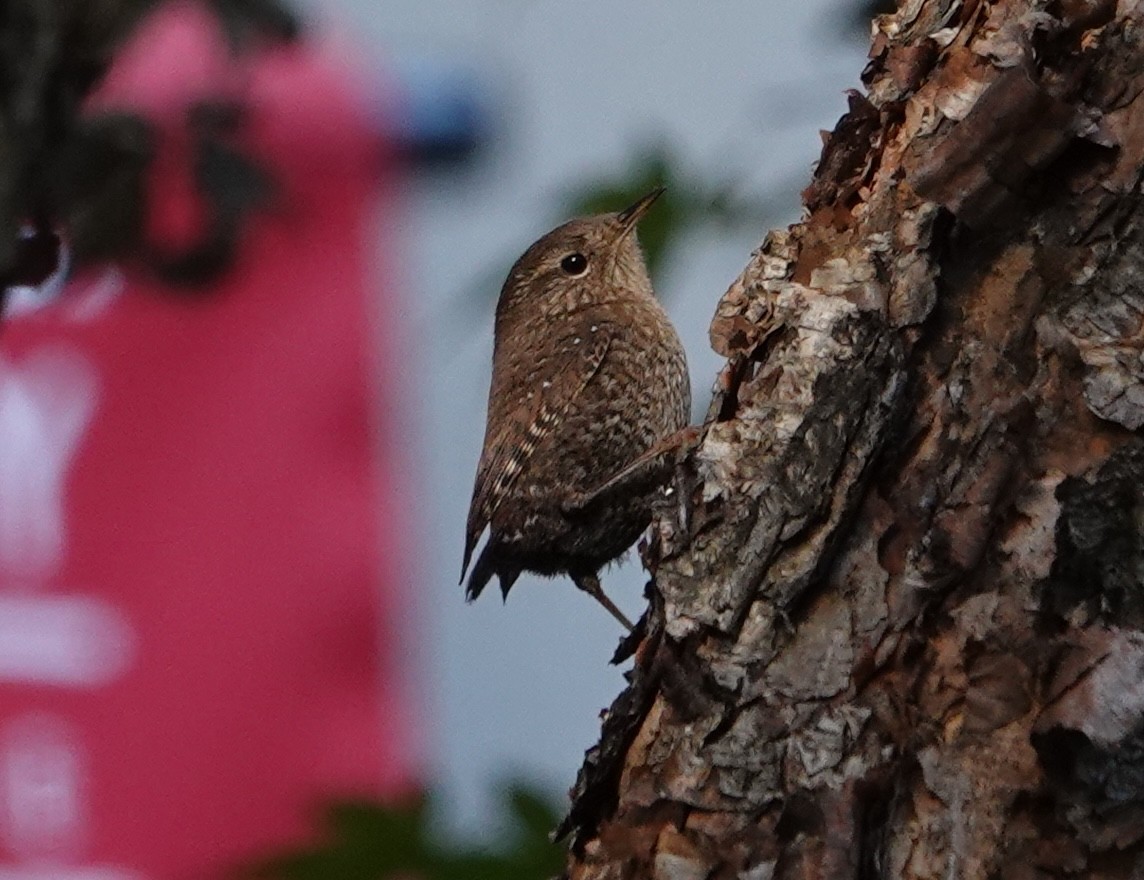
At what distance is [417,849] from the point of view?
7.22 feet

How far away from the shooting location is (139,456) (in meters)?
6.07

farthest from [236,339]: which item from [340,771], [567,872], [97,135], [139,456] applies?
[567,872]

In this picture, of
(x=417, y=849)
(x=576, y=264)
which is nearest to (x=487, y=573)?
(x=576, y=264)

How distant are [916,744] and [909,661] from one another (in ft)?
0.26

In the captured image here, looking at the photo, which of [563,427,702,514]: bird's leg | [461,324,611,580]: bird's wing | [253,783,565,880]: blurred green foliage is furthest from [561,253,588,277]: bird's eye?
[253,783,565,880]: blurred green foliage

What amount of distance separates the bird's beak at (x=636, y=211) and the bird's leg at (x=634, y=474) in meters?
0.34

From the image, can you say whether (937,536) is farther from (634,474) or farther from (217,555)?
(217,555)

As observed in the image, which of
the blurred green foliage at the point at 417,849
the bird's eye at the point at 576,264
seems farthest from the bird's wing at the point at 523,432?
the blurred green foliage at the point at 417,849

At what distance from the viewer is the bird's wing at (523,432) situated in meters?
3.20

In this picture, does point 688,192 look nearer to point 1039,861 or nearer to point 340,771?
point 1039,861

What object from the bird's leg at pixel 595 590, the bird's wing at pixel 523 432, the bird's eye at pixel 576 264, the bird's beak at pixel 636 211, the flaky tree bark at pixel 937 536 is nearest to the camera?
the flaky tree bark at pixel 937 536

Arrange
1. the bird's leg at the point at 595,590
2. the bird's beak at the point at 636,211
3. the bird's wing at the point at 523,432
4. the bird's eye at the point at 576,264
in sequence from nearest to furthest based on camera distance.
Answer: the bird's beak at the point at 636,211, the bird's leg at the point at 595,590, the bird's wing at the point at 523,432, the bird's eye at the point at 576,264

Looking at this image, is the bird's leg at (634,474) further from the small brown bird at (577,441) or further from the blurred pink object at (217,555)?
the blurred pink object at (217,555)

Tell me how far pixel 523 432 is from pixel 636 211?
17.1 inches
